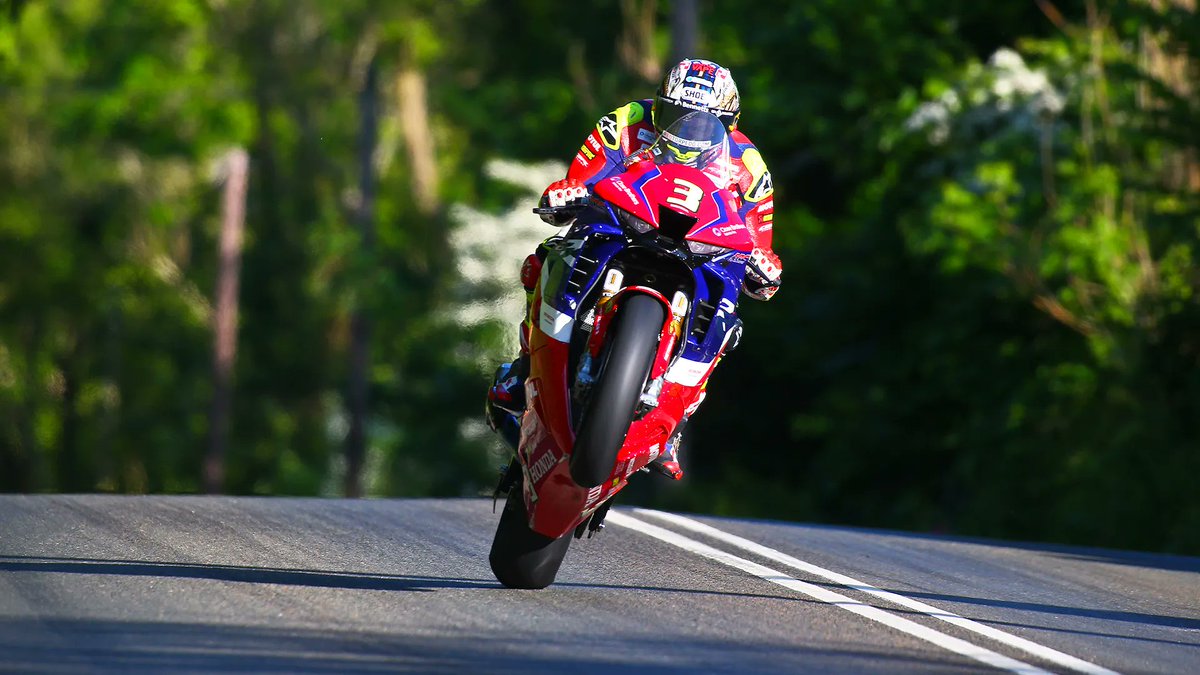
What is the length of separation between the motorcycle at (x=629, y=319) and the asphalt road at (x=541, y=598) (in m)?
0.60

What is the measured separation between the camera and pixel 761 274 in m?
8.85

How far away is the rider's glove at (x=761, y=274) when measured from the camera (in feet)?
28.9

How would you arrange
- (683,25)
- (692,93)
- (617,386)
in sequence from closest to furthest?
(617,386)
(692,93)
(683,25)

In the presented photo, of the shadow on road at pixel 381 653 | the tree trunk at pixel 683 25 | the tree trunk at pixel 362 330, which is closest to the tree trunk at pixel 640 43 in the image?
the tree trunk at pixel 683 25

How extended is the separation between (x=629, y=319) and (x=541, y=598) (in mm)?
1360

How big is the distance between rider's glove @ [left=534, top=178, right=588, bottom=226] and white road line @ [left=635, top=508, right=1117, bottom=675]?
7.02ft

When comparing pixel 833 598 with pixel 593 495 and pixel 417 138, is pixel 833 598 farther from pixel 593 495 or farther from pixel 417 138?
pixel 417 138

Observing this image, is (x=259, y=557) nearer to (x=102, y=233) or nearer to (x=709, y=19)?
(x=709, y=19)

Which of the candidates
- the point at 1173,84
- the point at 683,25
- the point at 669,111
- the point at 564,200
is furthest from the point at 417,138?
the point at 564,200

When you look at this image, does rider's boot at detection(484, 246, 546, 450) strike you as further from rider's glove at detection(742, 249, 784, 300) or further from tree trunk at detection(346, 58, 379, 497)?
tree trunk at detection(346, 58, 379, 497)

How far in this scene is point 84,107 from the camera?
161ft

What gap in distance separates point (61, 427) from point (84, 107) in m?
10.8

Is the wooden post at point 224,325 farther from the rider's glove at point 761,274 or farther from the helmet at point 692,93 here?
the helmet at point 692,93

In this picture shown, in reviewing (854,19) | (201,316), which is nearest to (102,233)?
(201,316)
